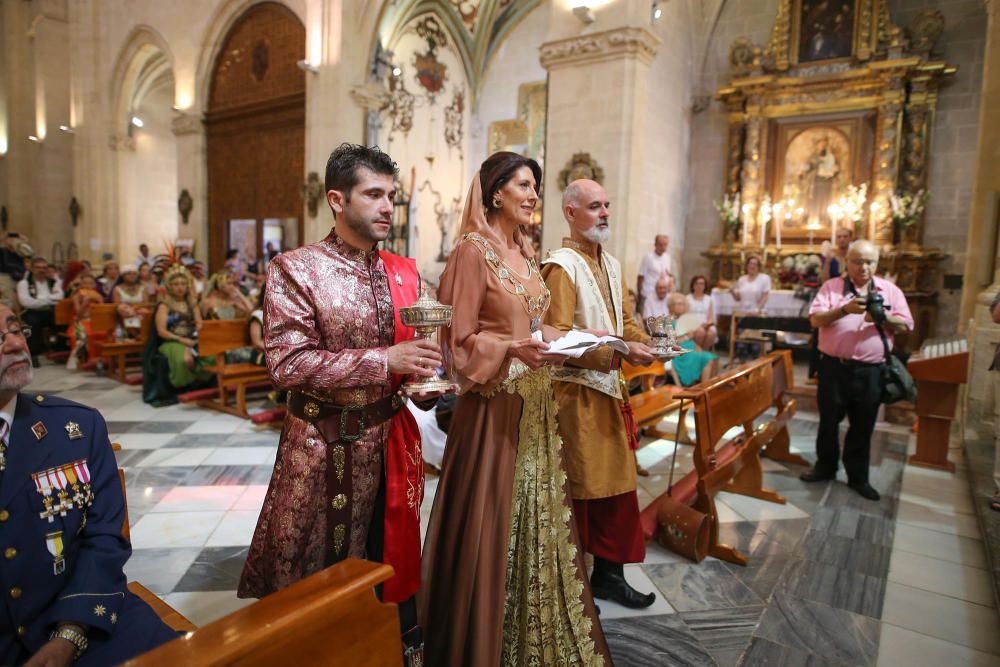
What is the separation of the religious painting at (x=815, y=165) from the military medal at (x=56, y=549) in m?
10.9

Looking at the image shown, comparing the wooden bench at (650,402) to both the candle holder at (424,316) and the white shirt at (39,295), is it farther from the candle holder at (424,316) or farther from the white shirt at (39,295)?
the white shirt at (39,295)

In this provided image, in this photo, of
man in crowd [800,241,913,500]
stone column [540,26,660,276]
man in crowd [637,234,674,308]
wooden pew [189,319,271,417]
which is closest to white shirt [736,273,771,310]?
man in crowd [637,234,674,308]

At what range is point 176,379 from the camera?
6559 millimetres

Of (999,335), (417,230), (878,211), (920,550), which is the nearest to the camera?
(920,550)

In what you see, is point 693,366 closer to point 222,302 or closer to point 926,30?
point 222,302

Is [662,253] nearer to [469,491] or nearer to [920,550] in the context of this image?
[920,550]

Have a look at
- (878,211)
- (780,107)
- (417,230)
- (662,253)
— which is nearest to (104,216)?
(417,230)

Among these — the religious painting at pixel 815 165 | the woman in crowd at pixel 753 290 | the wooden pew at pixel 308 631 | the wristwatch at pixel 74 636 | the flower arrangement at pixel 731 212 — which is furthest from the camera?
the flower arrangement at pixel 731 212

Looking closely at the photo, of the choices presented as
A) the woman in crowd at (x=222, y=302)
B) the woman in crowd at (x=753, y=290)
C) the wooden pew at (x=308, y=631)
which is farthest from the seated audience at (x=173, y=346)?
the woman in crowd at (x=753, y=290)

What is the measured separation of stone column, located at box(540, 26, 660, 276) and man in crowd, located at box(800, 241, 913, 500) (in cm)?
337

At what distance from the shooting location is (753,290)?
905cm

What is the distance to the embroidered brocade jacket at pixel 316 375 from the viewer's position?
1.66m

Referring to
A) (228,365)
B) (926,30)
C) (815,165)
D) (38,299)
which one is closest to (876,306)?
(228,365)

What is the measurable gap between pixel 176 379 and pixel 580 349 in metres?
6.04
